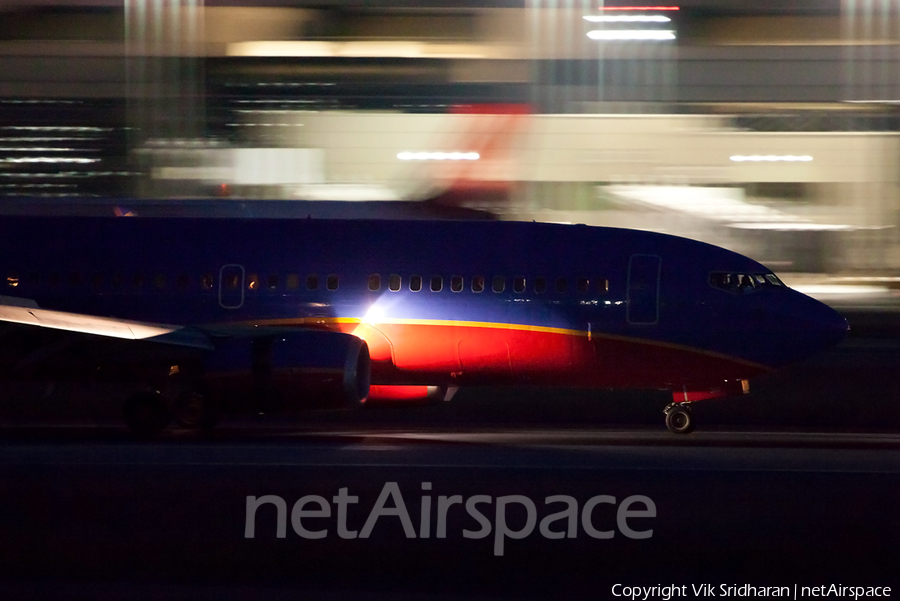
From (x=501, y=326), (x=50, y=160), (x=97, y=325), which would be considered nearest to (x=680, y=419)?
(x=501, y=326)

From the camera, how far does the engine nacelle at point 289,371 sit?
47.8 ft

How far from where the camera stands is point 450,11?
34.1 metres

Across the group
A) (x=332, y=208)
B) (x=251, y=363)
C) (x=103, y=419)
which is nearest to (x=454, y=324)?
(x=251, y=363)

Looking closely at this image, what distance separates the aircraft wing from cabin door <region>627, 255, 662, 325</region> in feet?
18.4

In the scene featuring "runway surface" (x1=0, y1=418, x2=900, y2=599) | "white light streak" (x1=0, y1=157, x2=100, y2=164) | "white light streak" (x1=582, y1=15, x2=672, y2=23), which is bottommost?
"runway surface" (x1=0, y1=418, x2=900, y2=599)

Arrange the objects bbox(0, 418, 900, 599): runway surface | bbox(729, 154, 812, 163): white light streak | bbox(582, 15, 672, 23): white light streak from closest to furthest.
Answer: bbox(0, 418, 900, 599): runway surface, bbox(582, 15, 672, 23): white light streak, bbox(729, 154, 812, 163): white light streak

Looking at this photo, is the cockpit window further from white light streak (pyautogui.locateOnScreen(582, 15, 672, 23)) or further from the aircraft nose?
white light streak (pyautogui.locateOnScreen(582, 15, 672, 23))

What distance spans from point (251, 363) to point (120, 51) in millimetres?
22898

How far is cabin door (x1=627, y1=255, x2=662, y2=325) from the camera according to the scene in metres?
15.5

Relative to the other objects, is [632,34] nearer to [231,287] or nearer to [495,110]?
[495,110]

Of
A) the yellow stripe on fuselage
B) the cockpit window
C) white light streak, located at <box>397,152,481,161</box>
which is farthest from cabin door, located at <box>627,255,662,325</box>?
A: white light streak, located at <box>397,152,481,161</box>

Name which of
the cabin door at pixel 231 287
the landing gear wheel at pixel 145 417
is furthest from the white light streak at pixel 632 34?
the landing gear wheel at pixel 145 417

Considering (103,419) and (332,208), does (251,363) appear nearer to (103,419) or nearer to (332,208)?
(103,419)

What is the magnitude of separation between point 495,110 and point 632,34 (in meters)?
4.57
